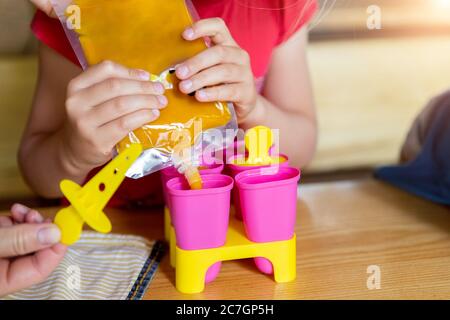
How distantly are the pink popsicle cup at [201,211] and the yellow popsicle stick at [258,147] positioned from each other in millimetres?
43

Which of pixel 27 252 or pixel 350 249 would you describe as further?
pixel 350 249

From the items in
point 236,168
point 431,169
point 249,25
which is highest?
point 249,25

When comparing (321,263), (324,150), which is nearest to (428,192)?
(321,263)

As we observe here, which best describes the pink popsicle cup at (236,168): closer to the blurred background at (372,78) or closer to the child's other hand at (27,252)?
the child's other hand at (27,252)

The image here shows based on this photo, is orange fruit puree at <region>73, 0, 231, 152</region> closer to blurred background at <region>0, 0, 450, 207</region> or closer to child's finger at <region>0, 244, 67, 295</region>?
child's finger at <region>0, 244, 67, 295</region>

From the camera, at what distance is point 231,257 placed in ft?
1.53

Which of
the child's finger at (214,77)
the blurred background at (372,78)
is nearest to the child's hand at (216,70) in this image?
the child's finger at (214,77)

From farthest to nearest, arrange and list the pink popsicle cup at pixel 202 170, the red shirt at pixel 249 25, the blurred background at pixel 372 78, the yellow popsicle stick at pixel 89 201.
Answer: the blurred background at pixel 372 78 < the red shirt at pixel 249 25 < the pink popsicle cup at pixel 202 170 < the yellow popsicle stick at pixel 89 201

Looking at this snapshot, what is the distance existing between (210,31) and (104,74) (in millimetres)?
90

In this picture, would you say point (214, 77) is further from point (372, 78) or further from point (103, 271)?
point (372, 78)

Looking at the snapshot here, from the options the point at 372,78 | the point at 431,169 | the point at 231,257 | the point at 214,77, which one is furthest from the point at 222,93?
the point at 372,78

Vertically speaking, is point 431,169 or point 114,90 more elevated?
point 114,90

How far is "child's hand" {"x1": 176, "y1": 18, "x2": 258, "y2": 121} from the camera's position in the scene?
429 millimetres

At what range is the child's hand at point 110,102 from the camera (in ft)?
1.38
